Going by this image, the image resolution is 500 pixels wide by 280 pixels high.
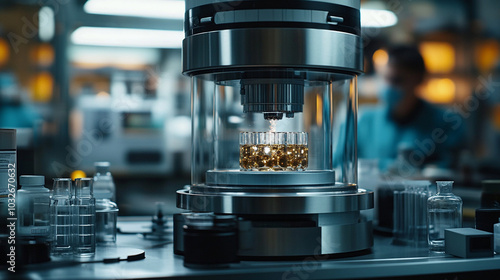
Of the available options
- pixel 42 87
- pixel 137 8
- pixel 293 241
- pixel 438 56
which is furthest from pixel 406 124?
pixel 293 241

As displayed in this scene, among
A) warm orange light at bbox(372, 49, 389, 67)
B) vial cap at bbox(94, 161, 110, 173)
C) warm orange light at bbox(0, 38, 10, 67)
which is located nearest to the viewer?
vial cap at bbox(94, 161, 110, 173)

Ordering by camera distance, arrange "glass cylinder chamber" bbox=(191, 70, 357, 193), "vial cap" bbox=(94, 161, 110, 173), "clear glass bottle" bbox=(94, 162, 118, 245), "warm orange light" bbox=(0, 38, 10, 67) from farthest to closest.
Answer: "warm orange light" bbox=(0, 38, 10, 67), "vial cap" bbox=(94, 161, 110, 173), "clear glass bottle" bbox=(94, 162, 118, 245), "glass cylinder chamber" bbox=(191, 70, 357, 193)

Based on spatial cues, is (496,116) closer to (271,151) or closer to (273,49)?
(271,151)

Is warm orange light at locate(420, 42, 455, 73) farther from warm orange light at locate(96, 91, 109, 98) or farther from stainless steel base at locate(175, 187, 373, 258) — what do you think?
stainless steel base at locate(175, 187, 373, 258)

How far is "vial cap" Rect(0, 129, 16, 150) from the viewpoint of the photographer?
1.10 metres

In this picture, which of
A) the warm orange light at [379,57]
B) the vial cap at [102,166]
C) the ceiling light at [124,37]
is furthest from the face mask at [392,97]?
the vial cap at [102,166]

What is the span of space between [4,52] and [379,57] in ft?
9.05

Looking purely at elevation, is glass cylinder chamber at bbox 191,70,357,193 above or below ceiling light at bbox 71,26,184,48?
below

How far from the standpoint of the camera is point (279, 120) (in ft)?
4.06

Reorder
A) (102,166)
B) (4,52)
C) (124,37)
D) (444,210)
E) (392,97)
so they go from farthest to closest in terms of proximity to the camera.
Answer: (124,37) < (392,97) < (4,52) < (102,166) < (444,210)

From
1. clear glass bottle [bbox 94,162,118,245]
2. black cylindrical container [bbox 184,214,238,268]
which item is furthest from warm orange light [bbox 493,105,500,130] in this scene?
black cylindrical container [bbox 184,214,238,268]

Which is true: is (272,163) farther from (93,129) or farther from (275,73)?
(93,129)

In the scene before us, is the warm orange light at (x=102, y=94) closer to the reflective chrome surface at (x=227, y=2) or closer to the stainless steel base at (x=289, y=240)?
the reflective chrome surface at (x=227, y=2)

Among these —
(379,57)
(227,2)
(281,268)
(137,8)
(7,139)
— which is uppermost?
(137,8)
